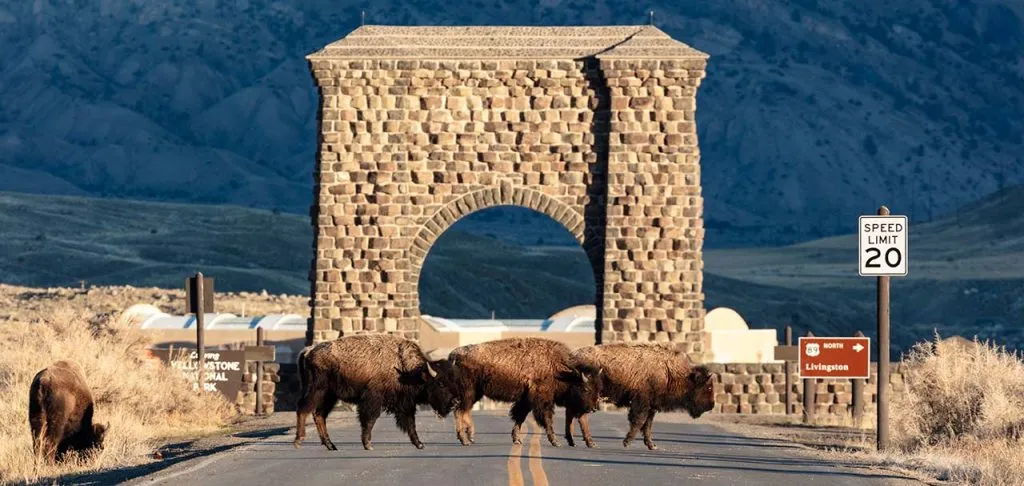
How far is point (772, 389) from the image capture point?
42.5 metres

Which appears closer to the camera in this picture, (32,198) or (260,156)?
(32,198)

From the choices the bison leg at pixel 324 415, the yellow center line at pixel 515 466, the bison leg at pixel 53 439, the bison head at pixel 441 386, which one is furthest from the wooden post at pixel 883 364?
the bison leg at pixel 53 439

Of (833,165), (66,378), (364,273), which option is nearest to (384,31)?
(364,273)

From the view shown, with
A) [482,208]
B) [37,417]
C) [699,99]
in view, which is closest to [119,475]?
[37,417]

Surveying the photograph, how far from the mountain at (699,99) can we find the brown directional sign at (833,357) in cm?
12300

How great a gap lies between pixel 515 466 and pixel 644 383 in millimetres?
4145

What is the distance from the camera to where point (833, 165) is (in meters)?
162

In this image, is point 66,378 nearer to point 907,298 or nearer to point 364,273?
point 364,273

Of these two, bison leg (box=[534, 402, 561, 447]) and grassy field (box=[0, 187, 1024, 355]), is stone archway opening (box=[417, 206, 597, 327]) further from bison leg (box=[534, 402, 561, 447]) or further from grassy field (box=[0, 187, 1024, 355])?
bison leg (box=[534, 402, 561, 447])

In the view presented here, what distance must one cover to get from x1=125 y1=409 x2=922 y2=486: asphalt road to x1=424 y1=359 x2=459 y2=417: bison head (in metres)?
0.57

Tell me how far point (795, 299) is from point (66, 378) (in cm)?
8765

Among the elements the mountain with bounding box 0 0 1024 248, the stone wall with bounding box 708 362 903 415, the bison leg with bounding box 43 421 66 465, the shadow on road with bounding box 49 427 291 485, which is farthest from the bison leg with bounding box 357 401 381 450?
the mountain with bounding box 0 0 1024 248

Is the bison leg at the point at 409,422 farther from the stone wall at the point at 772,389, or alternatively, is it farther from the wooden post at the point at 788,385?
the stone wall at the point at 772,389

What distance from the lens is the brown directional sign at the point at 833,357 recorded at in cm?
2981
